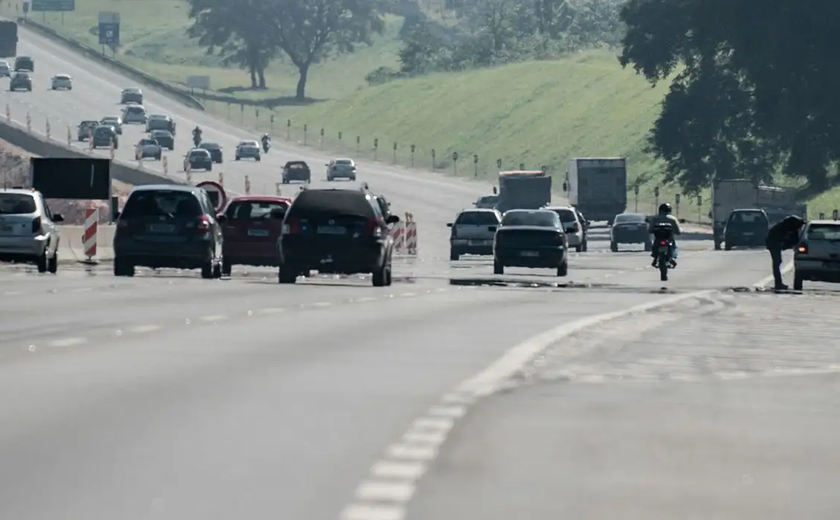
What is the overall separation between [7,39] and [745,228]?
111m

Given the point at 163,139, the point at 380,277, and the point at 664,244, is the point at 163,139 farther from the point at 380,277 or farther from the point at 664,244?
the point at 380,277

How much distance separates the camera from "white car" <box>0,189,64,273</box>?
41312 millimetres

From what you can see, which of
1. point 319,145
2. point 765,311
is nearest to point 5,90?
point 319,145

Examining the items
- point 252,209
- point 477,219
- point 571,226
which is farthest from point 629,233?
point 252,209

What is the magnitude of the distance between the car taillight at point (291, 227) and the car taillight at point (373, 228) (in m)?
1.20

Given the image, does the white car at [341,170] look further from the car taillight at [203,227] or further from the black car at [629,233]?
the car taillight at [203,227]

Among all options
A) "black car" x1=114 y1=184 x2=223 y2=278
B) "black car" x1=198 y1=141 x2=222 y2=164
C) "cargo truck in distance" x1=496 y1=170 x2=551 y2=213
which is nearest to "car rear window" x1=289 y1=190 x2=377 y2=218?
"black car" x1=114 y1=184 x2=223 y2=278

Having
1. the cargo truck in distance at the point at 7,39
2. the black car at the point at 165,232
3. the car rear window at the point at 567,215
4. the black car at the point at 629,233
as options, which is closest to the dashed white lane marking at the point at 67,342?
the black car at the point at 165,232

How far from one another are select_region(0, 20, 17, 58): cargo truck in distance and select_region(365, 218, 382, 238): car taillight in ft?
484

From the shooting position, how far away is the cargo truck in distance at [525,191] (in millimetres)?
107125

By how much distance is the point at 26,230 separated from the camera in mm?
41469

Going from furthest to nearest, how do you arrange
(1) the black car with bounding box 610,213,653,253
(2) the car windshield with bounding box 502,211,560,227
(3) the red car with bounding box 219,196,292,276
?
(1) the black car with bounding box 610,213,653,253
(2) the car windshield with bounding box 502,211,560,227
(3) the red car with bounding box 219,196,292,276

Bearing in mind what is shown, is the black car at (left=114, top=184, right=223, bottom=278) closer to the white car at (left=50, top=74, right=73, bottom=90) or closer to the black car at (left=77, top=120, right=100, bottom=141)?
the black car at (left=77, top=120, right=100, bottom=141)

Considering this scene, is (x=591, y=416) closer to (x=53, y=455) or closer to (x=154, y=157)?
(x=53, y=455)
